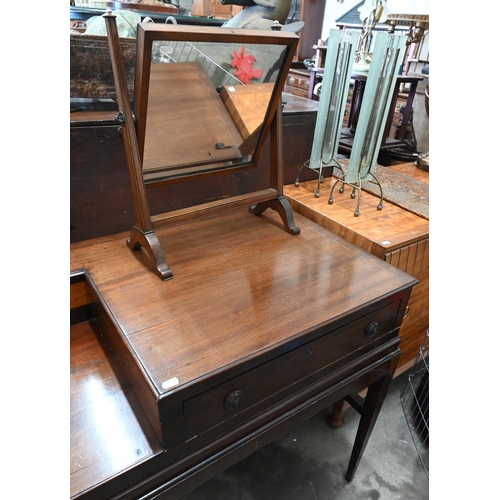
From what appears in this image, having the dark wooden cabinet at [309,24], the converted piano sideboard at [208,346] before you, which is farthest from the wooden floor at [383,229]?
the dark wooden cabinet at [309,24]

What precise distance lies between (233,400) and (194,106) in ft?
2.25

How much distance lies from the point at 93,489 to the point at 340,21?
4002 mm

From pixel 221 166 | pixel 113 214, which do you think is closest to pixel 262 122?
pixel 221 166

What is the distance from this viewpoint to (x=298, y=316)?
0.83 meters

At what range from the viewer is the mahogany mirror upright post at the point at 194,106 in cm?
79

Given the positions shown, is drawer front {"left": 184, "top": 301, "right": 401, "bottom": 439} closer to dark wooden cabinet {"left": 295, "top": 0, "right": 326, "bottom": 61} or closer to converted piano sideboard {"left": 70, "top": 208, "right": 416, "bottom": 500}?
converted piano sideboard {"left": 70, "top": 208, "right": 416, "bottom": 500}

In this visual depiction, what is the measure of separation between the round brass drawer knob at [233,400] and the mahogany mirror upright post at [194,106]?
1.02ft

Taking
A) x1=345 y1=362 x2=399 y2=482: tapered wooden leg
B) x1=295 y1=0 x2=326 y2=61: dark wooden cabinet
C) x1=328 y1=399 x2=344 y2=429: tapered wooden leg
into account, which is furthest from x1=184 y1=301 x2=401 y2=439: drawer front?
x1=295 y1=0 x2=326 y2=61: dark wooden cabinet

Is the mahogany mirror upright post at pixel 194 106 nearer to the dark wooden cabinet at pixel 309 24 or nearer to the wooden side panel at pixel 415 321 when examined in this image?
the wooden side panel at pixel 415 321

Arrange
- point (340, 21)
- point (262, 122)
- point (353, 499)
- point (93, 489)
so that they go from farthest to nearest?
point (340, 21) < point (353, 499) < point (262, 122) < point (93, 489)

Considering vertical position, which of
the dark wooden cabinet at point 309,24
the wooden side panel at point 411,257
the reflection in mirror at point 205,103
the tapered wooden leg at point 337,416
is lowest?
the tapered wooden leg at point 337,416

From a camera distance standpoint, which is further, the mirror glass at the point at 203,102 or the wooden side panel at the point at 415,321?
the wooden side panel at the point at 415,321

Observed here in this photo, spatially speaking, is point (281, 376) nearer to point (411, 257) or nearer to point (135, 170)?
point (135, 170)
